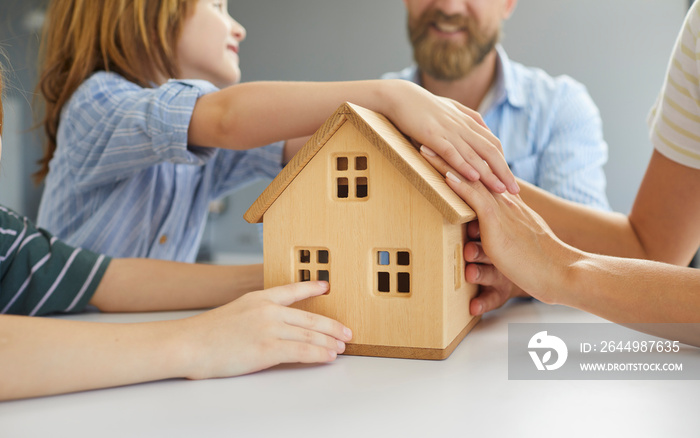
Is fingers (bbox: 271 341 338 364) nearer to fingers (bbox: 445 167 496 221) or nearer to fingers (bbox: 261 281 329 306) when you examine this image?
fingers (bbox: 261 281 329 306)

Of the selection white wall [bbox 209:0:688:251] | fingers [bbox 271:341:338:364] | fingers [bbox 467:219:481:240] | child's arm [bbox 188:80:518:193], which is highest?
white wall [bbox 209:0:688:251]

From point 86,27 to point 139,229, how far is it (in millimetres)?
449

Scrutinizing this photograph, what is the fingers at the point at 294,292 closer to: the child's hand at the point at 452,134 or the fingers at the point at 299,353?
the fingers at the point at 299,353

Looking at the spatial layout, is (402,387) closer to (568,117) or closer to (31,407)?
(31,407)

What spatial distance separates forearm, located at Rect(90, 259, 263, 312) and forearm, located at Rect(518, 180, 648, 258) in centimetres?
47

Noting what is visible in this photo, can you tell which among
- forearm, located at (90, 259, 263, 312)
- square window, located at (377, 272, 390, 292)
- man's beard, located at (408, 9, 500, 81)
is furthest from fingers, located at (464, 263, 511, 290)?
man's beard, located at (408, 9, 500, 81)

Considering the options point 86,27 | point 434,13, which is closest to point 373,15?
point 434,13

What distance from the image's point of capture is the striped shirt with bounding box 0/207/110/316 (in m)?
0.85

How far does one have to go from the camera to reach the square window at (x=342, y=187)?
2.31 ft

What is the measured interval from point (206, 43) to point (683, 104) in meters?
0.97

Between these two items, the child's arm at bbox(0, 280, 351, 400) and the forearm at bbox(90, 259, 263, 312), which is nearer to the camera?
the child's arm at bbox(0, 280, 351, 400)

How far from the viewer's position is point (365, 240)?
2.18ft

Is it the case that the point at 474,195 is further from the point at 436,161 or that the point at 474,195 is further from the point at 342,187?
the point at 342,187

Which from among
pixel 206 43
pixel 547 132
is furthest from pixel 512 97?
pixel 206 43
